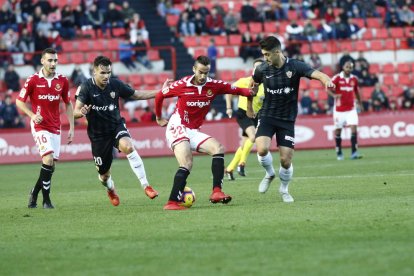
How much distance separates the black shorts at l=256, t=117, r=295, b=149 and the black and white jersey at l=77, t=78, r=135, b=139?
2.13 m

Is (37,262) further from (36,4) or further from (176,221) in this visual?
(36,4)

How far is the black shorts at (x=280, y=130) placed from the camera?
1487cm

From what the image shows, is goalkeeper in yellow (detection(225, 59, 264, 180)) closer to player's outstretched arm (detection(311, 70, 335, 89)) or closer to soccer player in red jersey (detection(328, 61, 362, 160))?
soccer player in red jersey (detection(328, 61, 362, 160))

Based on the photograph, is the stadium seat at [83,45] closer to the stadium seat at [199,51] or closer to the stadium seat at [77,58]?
the stadium seat at [77,58]

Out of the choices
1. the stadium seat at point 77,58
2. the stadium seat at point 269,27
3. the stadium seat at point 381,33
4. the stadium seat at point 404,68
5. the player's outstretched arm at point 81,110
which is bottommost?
the stadium seat at point 404,68

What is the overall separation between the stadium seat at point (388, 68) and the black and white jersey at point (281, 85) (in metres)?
24.1

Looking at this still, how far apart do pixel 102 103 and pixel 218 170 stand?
7.33ft

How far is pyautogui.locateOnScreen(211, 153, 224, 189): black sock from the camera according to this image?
1434cm

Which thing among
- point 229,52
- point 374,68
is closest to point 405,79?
point 374,68

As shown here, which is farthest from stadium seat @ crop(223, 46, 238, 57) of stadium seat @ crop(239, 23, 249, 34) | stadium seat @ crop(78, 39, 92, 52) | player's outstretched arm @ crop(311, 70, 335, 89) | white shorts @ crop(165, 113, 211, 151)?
player's outstretched arm @ crop(311, 70, 335, 89)

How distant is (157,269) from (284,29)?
3112 cm

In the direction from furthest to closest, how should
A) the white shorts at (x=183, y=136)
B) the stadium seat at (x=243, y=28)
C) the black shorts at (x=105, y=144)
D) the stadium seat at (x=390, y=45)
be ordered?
the stadium seat at (x=390, y=45), the stadium seat at (x=243, y=28), the black shorts at (x=105, y=144), the white shorts at (x=183, y=136)

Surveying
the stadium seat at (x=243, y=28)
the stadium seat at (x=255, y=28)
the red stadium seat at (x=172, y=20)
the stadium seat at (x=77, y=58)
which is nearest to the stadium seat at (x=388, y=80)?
the stadium seat at (x=255, y=28)

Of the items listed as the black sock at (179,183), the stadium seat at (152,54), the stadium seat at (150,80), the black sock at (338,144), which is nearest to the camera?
the black sock at (179,183)
